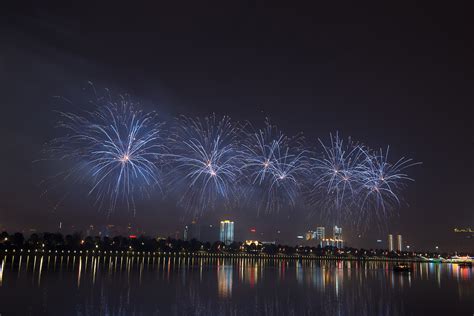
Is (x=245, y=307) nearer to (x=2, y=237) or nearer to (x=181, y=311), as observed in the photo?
(x=181, y=311)

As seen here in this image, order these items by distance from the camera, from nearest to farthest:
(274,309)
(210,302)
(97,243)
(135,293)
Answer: (274,309), (210,302), (135,293), (97,243)

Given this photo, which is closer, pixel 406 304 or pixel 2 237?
pixel 406 304

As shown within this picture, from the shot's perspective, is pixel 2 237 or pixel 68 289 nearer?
pixel 68 289

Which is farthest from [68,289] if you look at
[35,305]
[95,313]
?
[95,313]

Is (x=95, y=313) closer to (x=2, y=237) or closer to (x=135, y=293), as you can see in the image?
(x=135, y=293)

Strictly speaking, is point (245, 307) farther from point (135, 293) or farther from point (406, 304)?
point (406, 304)

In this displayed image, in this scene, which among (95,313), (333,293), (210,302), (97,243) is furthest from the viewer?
(97,243)

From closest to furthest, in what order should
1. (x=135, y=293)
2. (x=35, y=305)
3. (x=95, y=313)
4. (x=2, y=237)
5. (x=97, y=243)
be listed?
(x=95, y=313)
(x=35, y=305)
(x=135, y=293)
(x=2, y=237)
(x=97, y=243)

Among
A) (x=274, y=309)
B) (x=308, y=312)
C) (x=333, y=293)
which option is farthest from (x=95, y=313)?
(x=333, y=293)

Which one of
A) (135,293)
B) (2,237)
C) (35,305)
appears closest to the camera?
(35,305)
